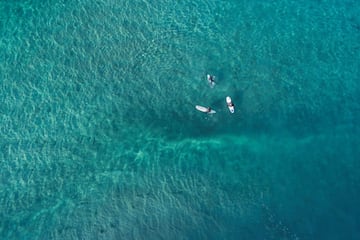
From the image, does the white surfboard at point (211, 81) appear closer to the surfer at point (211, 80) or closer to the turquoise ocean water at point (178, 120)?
the surfer at point (211, 80)

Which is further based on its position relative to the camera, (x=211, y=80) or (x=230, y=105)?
(x=211, y=80)

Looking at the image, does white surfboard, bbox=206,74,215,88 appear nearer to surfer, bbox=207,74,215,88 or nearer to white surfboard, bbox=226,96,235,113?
surfer, bbox=207,74,215,88

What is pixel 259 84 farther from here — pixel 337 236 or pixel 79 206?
pixel 79 206

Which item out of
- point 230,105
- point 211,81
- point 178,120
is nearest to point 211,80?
Result: point 211,81

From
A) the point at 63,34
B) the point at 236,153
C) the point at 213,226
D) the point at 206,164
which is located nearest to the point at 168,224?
the point at 213,226

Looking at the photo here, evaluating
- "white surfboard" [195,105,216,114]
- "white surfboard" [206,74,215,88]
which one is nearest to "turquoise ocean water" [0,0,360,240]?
"white surfboard" [206,74,215,88]

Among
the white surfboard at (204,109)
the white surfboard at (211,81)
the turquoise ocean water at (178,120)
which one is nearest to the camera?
the turquoise ocean water at (178,120)

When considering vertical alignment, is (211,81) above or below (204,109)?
above

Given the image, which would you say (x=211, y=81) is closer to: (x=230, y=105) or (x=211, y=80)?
(x=211, y=80)

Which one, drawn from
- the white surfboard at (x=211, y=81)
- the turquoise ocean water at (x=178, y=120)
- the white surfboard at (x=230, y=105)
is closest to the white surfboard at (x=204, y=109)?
the turquoise ocean water at (x=178, y=120)
